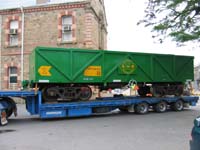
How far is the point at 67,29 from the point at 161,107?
1105cm

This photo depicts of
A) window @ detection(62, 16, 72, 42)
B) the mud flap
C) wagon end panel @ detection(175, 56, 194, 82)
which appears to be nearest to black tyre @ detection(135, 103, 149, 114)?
wagon end panel @ detection(175, 56, 194, 82)

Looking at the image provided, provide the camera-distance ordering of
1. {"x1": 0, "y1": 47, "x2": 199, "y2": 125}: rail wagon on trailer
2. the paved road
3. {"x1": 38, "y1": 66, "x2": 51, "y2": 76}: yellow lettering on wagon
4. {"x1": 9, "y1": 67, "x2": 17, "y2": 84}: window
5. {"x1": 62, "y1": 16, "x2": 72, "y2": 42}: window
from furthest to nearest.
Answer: {"x1": 9, "y1": 67, "x2": 17, "y2": 84}: window < {"x1": 62, "y1": 16, "x2": 72, "y2": 42}: window < {"x1": 38, "y1": 66, "x2": 51, "y2": 76}: yellow lettering on wagon < {"x1": 0, "y1": 47, "x2": 199, "y2": 125}: rail wagon on trailer < the paved road

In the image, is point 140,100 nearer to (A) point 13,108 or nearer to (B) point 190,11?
(B) point 190,11

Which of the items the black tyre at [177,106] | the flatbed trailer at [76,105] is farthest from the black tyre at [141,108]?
the black tyre at [177,106]

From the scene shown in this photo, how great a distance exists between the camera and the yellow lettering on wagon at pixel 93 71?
17219 mm

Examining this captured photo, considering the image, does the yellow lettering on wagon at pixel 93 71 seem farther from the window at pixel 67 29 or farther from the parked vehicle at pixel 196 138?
the parked vehicle at pixel 196 138

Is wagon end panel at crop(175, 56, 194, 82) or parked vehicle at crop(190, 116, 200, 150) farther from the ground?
wagon end panel at crop(175, 56, 194, 82)

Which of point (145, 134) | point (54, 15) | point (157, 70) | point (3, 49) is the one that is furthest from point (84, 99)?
point (3, 49)

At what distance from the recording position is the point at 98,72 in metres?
17.6

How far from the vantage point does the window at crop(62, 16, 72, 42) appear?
2659cm

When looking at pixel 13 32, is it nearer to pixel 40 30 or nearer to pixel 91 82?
pixel 40 30

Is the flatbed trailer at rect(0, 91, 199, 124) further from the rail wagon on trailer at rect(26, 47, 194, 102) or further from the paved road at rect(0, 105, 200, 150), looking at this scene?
the paved road at rect(0, 105, 200, 150)

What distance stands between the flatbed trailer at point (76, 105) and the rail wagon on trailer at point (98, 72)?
30.3 inches

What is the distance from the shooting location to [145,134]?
11.2m
